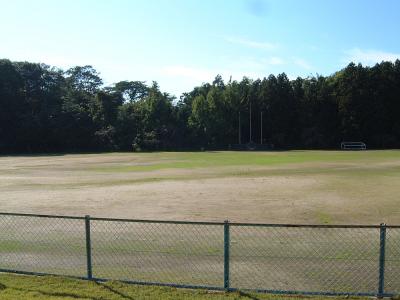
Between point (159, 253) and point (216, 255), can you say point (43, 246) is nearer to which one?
point (159, 253)

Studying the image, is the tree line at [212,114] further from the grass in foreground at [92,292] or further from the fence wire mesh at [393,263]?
the grass in foreground at [92,292]

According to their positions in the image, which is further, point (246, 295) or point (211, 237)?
point (211, 237)

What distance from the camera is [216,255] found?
31.2 feet

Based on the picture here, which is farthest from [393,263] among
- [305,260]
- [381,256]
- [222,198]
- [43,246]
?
[222,198]

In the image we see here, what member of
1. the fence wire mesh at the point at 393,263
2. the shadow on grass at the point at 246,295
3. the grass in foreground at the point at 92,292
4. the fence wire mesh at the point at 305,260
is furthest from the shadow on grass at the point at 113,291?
the fence wire mesh at the point at 393,263

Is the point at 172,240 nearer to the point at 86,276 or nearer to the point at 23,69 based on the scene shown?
the point at 86,276

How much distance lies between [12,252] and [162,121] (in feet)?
276

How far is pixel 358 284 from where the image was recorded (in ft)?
24.6

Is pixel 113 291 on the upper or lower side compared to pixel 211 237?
upper

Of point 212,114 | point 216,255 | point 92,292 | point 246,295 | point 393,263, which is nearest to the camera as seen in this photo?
point 246,295

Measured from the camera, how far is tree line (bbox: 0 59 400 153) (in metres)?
84.3

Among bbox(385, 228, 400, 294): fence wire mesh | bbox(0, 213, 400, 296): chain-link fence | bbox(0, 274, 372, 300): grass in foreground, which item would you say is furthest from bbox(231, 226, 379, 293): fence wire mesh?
bbox(0, 274, 372, 300): grass in foreground

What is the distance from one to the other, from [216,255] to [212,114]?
273 feet

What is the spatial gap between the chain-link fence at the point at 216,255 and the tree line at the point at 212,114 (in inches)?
2942
